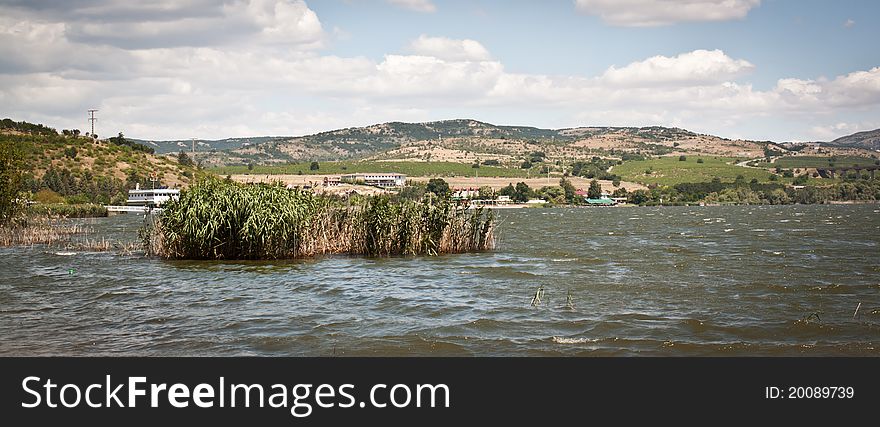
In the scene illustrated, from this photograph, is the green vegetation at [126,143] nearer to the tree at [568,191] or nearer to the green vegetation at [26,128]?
the green vegetation at [26,128]

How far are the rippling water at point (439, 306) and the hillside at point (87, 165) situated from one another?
74.0 meters

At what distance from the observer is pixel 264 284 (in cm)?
2558

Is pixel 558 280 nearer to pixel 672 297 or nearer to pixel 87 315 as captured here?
pixel 672 297

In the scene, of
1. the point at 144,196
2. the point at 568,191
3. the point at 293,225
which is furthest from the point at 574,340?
the point at 568,191

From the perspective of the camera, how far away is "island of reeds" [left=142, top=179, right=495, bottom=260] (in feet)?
102

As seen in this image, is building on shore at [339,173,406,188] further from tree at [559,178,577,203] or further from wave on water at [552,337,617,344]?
wave on water at [552,337,617,344]

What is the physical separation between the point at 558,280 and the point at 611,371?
14.3m

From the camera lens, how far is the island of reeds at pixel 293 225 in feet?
102

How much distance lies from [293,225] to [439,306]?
12.0 meters

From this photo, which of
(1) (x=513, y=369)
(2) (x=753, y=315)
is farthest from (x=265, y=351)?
(2) (x=753, y=315)

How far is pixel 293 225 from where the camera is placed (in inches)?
1256

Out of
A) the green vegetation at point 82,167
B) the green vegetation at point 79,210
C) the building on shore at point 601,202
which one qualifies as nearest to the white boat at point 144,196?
the green vegetation at point 82,167

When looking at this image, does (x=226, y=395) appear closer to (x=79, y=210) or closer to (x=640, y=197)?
(x=79, y=210)

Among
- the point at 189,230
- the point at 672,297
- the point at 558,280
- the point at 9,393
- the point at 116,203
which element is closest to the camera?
the point at 9,393
